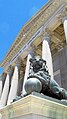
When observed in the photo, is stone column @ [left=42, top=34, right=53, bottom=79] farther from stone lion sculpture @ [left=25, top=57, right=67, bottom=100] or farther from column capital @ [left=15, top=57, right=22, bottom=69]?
stone lion sculpture @ [left=25, top=57, right=67, bottom=100]

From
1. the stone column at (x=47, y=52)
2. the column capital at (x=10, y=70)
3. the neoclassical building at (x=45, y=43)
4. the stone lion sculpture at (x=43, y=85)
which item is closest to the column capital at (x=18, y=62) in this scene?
the neoclassical building at (x=45, y=43)

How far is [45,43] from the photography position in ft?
69.4

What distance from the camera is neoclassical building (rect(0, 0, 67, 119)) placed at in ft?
69.9

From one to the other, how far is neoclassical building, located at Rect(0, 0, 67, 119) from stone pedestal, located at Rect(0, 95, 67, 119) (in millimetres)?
12947

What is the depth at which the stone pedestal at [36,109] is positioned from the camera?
4.64 metres

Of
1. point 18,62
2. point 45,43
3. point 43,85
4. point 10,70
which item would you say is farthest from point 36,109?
point 10,70

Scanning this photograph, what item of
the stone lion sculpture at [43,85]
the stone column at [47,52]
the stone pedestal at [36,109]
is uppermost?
the stone column at [47,52]

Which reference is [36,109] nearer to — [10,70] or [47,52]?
[47,52]

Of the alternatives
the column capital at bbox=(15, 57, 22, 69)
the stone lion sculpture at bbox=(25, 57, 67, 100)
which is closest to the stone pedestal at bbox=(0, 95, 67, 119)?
the stone lion sculpture at bbox=(25, 57, 67, 100)

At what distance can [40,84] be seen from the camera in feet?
17.3

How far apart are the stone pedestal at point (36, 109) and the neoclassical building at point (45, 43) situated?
12947 millimetres

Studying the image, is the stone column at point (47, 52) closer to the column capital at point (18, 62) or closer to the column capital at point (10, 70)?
the column capital at point (18, 62)

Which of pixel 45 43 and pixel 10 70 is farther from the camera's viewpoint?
→ pixel 10 70

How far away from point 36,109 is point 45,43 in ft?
55.6
